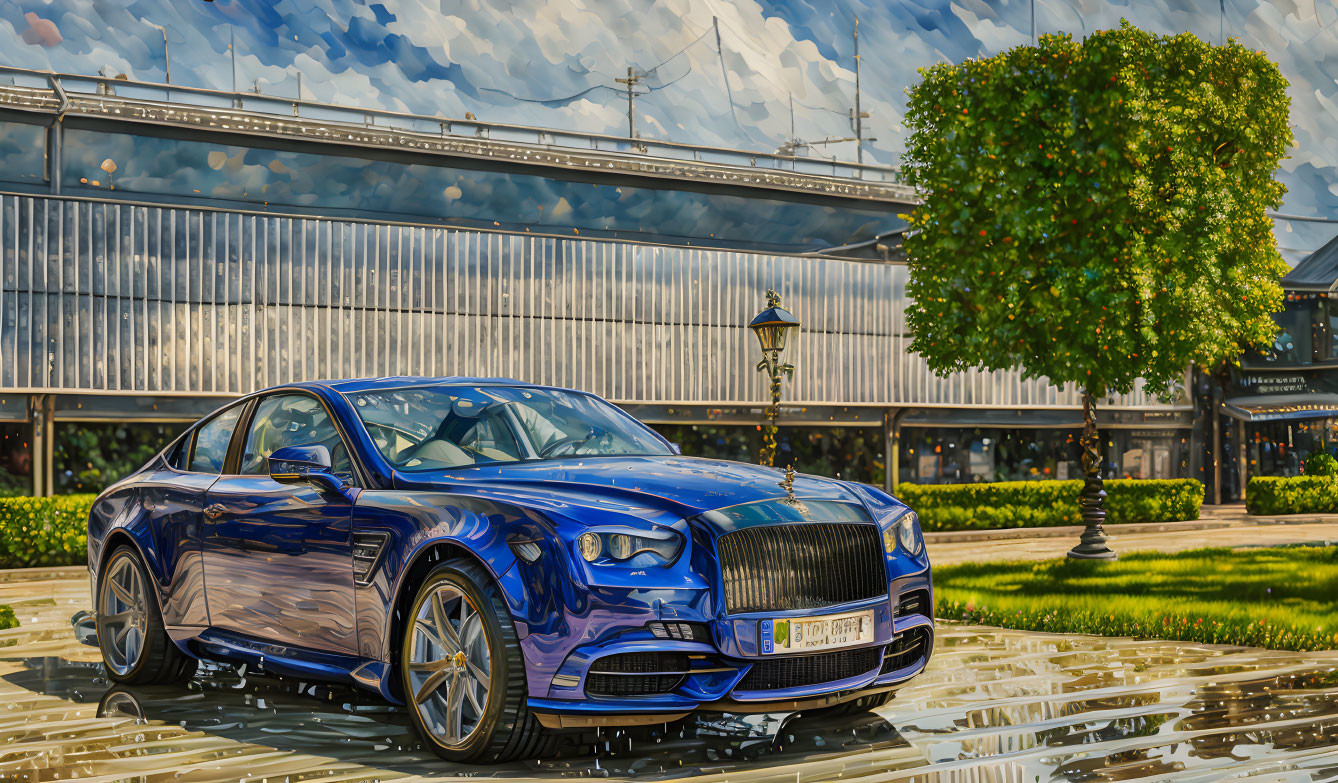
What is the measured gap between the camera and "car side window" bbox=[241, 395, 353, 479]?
6629 millimetres

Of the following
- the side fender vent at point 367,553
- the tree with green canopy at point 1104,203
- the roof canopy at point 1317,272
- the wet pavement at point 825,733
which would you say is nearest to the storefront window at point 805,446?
the tree with green canopy at point 1104,203

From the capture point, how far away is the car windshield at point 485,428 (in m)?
6.20

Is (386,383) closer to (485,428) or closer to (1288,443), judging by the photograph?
(485,428)

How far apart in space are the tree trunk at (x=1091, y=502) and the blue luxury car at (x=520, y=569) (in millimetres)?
11868

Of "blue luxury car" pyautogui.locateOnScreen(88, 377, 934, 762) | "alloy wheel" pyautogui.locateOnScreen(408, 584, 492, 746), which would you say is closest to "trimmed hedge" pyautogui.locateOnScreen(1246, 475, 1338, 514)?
"blue luxury car" pyautogui.locateOnScreen(88, 377, 934, 762)

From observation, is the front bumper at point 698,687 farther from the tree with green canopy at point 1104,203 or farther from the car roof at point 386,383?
the tree with green canopy at point 1104,203

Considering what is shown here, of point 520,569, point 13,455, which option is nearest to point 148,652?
point 520,569

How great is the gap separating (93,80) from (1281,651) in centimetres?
2792

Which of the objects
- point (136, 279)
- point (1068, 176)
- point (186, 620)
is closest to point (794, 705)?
point (186, 620)

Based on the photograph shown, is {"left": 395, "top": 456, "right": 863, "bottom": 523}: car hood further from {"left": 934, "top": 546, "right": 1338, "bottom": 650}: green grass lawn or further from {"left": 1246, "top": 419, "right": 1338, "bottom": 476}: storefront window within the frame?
{"left": 1246, "top": 419, "right": 1338, "bottom": 476}: storefront window

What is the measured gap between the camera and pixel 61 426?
23531 mm

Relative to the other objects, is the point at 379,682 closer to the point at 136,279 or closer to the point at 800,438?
the point at 136,279

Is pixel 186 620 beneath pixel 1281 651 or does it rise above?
above

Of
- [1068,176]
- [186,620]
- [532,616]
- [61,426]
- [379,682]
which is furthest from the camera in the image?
[61,426]
